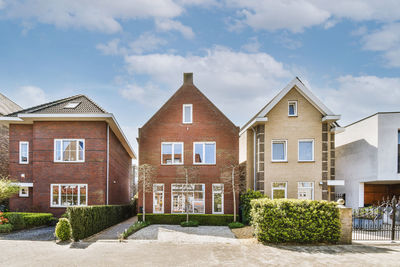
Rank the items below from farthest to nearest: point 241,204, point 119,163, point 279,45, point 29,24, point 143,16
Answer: point 119,163 → point 241,204 → point 279,45 → point 29,24 → point 143,16

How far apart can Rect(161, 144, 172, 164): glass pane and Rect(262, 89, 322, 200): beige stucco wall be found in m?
6.30

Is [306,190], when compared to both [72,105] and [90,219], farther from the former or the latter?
[72,105]

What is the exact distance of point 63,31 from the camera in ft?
41.2

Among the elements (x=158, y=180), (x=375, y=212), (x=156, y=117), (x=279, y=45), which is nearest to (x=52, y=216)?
(x=158, y=180)

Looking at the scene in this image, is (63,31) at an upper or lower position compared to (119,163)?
upper

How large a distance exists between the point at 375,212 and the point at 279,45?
416 inches

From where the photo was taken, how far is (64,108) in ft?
56.5

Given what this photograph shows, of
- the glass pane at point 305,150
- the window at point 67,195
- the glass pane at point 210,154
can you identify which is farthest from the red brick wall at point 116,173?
the glass pane at point 305,150

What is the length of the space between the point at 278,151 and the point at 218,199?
16.4 feet

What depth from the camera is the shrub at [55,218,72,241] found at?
11.2 metres

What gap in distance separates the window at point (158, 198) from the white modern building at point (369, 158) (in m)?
13.1

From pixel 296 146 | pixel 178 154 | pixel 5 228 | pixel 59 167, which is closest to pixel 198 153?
pixel 178 154

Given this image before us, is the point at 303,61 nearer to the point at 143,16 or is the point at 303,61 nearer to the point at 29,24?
the point at 143,16

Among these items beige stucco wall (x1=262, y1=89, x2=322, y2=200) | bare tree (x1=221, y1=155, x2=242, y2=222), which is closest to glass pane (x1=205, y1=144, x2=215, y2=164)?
bare tree (x1=221, y1=155, x2=242, y2=222)
